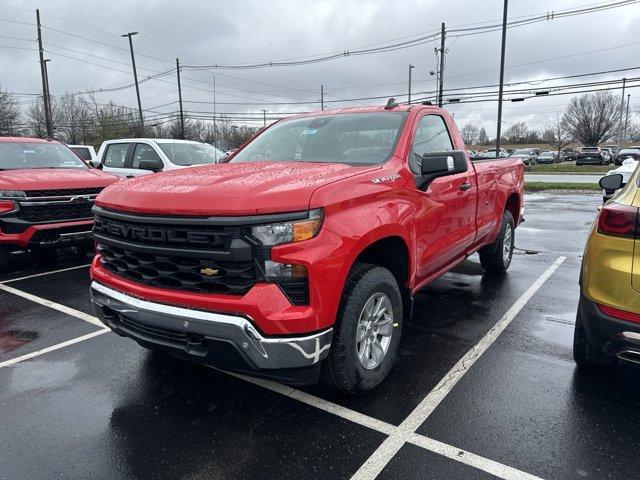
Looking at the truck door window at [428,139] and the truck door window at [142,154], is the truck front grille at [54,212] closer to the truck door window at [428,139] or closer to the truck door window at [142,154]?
the truck door window at [142,154]

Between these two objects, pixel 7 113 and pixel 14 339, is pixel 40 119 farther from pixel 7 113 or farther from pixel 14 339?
pixel 14 339

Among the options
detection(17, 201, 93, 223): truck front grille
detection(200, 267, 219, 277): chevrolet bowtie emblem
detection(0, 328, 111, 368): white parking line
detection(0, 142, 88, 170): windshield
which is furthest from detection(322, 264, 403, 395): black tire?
detection(0, 142, 88, 170): windshield

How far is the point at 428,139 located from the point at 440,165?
870 millimetres

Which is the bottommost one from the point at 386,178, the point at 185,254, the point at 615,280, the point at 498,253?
the point at 498,253

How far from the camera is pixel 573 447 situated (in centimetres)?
263

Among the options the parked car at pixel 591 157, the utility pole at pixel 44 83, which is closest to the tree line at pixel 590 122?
the parked car at pixel 591 157

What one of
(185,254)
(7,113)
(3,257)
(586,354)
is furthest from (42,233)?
(7,113)

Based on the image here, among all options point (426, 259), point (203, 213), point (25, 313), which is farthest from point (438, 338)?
point (25, 313)

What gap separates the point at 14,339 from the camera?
430cm

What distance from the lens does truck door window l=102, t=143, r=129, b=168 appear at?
35.1 feet

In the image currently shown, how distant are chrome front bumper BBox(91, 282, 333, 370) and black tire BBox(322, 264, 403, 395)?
0.18 metres

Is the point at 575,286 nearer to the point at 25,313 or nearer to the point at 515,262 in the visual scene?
the point at 515,262

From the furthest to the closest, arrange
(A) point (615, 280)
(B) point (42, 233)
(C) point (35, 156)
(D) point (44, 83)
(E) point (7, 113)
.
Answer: (E) point (7, 113) < (D) point (44, 83) < (C) point (35, 156) < (B) point (42, 233) < (A) point (615, 280)

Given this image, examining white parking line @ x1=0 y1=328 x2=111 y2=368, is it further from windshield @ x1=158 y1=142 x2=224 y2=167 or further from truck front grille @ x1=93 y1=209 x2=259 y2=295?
windshield @ x1=158 y1=142 x2=224 y2=167
